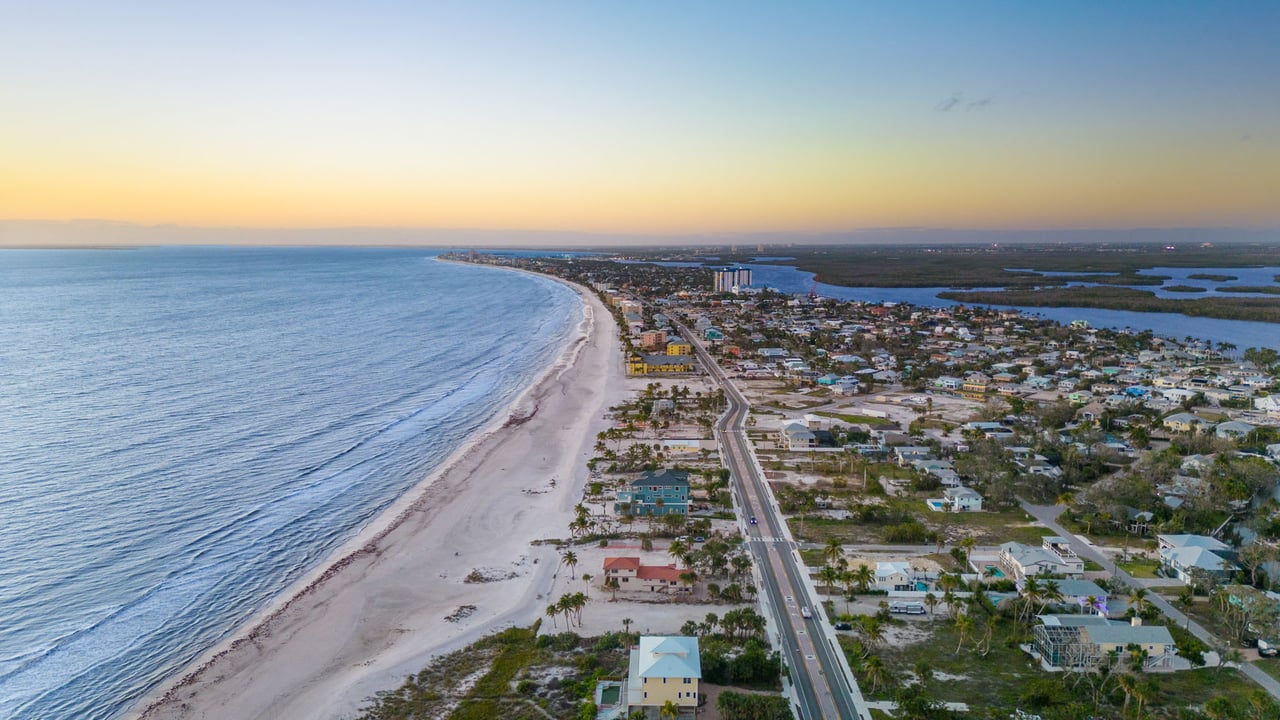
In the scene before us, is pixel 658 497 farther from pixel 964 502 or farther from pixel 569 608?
pixel 964 502

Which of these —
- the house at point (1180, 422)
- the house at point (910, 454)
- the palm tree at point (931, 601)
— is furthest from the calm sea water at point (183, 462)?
the house at point (1180, 422)

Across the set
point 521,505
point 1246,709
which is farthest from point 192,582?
point 1246,709

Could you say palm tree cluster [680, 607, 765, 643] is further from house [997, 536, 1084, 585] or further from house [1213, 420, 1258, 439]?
house [1213, 420, 1258, 439]

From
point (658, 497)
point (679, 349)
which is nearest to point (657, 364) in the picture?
point (679, 349)

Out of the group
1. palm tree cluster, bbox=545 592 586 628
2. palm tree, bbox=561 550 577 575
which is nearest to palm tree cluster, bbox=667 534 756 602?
palm tree, bbox=561 550 577 575

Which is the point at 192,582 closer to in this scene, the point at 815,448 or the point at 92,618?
the point at 92,618

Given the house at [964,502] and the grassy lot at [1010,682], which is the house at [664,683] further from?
the house at [964,502]

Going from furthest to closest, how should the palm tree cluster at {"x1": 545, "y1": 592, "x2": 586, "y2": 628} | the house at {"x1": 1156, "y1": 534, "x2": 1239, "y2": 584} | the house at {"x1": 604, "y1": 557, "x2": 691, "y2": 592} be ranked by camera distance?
the house at {"x1": 604, "y1": 557, "x2": 691, "y2": 592}, the house at {"x1": 1156, "y1": 534, "x2": 1239, "y2": 584}, the palm tree cluster at {"x1": 545, "y1": 592, "x2": 586, "y2": 628}
